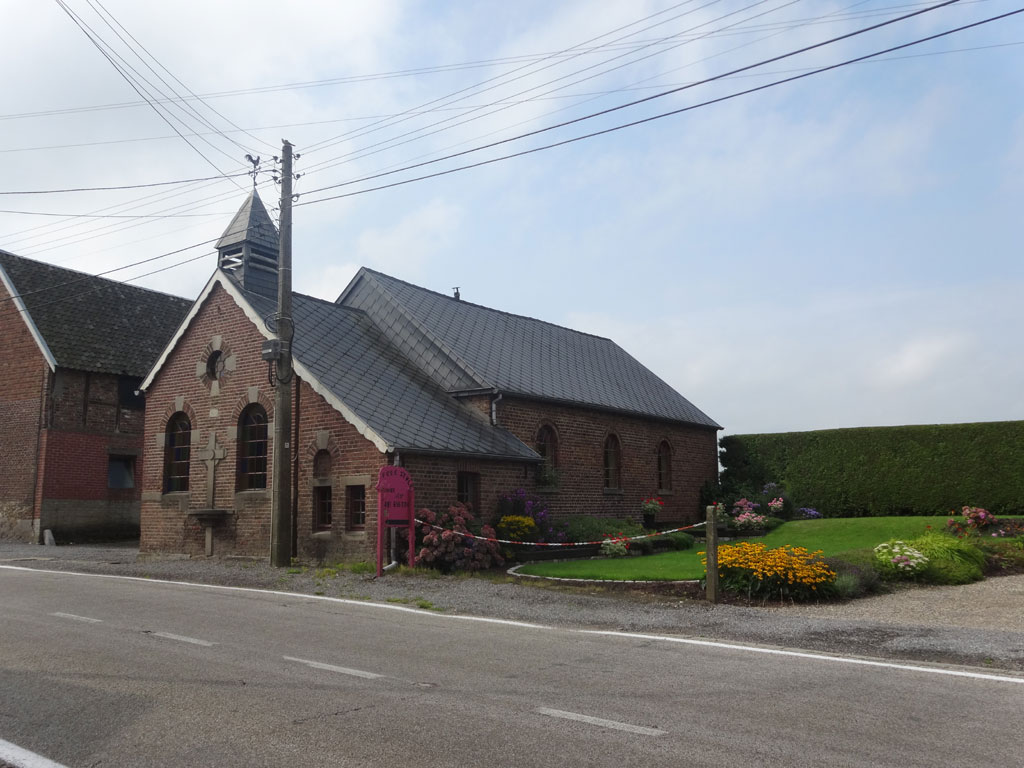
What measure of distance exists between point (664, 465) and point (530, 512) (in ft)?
32.9

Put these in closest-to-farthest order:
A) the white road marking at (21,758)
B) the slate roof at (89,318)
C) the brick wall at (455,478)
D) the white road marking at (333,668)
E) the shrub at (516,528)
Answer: the white road marking at (21,758)
the white road marking at (333,668)
the brick wall at (455,478)
the shrub at (516,528)
the slate roof at (89,318)

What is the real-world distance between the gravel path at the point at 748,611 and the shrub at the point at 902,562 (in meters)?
0.65

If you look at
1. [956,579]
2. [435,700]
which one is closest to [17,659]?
A: [435,700]

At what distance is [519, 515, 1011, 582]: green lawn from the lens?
1527 cm

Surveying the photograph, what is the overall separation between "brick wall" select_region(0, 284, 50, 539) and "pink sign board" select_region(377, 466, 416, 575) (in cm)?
1742

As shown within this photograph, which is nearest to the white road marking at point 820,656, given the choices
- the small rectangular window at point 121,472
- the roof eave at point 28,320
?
the roof eave at point 28,320

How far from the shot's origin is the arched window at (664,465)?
28.6 m

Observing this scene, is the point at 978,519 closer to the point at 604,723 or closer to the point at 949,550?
the point at 949,550

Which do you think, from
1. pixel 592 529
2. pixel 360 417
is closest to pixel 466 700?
pixel 360 417

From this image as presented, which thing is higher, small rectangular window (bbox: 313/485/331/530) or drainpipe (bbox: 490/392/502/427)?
drainpipe (bbox: 490/392/502/427)

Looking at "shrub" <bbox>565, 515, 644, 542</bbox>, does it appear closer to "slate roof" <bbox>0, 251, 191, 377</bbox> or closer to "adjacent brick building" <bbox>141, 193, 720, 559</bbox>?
"adjacent brick building" <bbox>141, 193, 720, 559</bbox>

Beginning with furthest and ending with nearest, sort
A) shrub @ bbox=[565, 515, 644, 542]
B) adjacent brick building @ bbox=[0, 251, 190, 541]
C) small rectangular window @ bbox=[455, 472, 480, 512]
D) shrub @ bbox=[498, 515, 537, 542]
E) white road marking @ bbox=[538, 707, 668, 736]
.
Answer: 1. adjacent brick building @ bbox=[0, 251, 190, 541]
2. shrub @ bbox=[565, 515, 644, 542]
3. small rectangular window @ bbox=[455, 472, 480, 512]
4. shrub @ bbox=[498, 515, 537, 542]
5. white road marking @ bbox=[538, 707, 668, 736]

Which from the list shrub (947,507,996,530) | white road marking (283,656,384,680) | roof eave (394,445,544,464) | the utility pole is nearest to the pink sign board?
roof eave (394,445,544,464)

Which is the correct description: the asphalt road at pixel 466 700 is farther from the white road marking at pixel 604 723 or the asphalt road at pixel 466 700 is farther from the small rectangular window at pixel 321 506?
the small rectangular window at pixel 321 506
